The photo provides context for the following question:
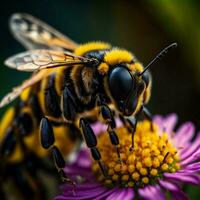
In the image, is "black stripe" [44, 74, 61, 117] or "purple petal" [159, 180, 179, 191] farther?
"black stripe" [44, 74, 61, 117]

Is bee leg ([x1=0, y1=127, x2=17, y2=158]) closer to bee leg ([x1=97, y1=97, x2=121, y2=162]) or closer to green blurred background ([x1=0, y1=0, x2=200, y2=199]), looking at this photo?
bee leg ([x1=97, y1=97, x2=121, y2=162])

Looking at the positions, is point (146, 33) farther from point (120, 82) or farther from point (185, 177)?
point (185, 177)

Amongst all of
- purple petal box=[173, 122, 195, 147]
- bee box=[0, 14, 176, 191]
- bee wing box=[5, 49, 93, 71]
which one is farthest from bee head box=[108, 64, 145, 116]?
purple petal box=[173, 122, 195, 147]

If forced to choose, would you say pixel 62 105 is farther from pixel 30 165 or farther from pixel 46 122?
pixel 30 165

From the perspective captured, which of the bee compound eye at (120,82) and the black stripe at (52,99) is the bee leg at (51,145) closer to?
the black stripe at (52,99)

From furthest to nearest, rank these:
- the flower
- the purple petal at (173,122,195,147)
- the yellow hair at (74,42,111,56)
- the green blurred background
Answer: the green blurred background → the purple petal at (173,122,195,147) → the yellow hair at (74,42,111,56) → the flower

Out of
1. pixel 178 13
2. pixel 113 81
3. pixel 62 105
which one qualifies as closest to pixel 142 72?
pixel 113 81
